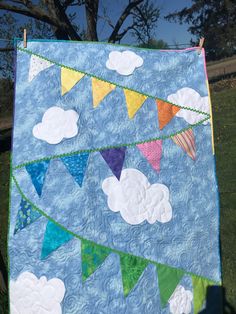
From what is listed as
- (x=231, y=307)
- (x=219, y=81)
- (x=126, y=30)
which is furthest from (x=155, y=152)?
(x=219, y=81)

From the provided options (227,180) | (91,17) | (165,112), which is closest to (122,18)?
(91,17)

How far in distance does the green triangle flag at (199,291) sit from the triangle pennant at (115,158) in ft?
2.92

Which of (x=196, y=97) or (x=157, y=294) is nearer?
(x=157, y=294)

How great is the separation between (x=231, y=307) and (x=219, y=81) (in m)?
15.0

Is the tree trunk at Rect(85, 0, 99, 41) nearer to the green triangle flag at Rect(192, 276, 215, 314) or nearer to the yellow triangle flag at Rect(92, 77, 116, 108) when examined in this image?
the yellow triangle flag at Rect(92, 77, 116, 108)

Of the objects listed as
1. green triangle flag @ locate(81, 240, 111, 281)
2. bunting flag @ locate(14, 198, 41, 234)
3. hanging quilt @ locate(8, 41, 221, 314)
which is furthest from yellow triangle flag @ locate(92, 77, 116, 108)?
green triangle flag @ locate(81, 240, 111, 281)

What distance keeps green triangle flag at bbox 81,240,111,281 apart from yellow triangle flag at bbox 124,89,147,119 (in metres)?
0.82

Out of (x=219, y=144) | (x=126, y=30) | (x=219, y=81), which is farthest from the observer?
(x=219, y=81)

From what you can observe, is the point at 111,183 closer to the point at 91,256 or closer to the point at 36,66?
the point at 91,256

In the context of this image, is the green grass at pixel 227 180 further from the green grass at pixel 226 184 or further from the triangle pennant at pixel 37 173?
the triangle pennant at pixel 37 173

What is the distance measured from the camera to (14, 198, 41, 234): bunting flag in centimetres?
239

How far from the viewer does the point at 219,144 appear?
8.12 metres

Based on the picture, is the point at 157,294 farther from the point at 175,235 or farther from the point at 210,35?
the point at 210,35

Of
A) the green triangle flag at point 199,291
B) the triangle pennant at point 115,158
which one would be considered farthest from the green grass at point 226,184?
the triangle pennant at point 115,158
